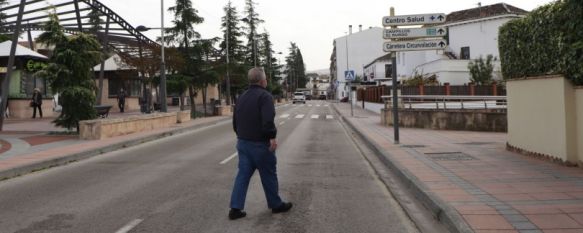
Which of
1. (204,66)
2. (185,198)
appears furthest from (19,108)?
(185,198)

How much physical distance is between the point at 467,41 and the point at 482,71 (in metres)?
9.57

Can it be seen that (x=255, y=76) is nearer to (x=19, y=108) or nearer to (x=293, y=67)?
(x=19, y=108)

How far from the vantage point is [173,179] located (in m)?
9.58

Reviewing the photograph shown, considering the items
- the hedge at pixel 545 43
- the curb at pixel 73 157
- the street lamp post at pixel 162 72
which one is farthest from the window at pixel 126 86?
the hedge at pixel 545 43

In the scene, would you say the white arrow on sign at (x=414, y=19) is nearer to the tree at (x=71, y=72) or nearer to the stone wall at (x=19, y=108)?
the tree at (x=71, y=72)

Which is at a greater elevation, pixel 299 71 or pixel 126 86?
pixel 299 71

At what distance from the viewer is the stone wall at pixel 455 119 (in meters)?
20.3

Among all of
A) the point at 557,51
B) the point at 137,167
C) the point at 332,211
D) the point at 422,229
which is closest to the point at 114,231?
the point at 332,211

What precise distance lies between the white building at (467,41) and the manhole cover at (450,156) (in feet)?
107

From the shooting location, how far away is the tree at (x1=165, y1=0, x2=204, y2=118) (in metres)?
31.7

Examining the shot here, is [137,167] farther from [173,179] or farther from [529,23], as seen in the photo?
[529,23]

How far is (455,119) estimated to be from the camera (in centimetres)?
2145

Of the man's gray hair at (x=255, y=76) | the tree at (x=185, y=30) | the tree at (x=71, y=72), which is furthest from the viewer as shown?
the tree at (x=185, y=30)

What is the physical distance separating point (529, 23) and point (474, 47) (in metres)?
39.2
